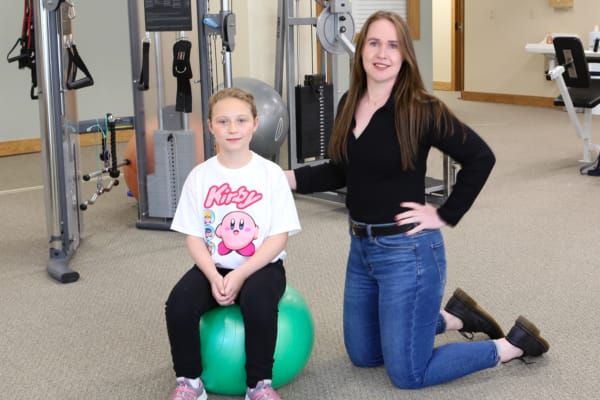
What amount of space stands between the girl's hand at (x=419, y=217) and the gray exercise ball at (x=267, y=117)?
2.68 m

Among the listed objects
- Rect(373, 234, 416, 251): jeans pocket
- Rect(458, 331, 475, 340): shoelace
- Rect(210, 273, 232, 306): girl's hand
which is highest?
Rect(373, 234, 416, 251): jeans pocket

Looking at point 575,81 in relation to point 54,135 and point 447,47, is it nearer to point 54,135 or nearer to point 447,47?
point 54,135

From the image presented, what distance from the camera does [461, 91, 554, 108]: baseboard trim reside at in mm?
9445

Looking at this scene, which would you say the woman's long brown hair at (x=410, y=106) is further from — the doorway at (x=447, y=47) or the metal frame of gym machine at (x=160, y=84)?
the doorway at (x=447, y=47)

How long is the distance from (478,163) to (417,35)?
18.4ft

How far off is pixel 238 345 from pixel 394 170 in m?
0.64

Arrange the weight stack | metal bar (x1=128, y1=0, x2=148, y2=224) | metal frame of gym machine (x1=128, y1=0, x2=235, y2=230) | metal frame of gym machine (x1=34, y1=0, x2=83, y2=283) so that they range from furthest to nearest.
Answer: the weight stack < metal bar (x1=128, y1=0, x2=148, y2=224) < metal frame of gym machine (x1=128, y1=0, x2=235, y2=230) < metal frame of gym machine (x1=34, y1=0, x2=83, y2=283)

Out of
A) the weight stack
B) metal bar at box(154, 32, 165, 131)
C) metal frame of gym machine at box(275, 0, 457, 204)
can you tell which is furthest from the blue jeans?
the weight stack

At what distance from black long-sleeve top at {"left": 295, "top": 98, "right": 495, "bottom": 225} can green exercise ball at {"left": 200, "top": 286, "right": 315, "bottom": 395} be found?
1.10 feet

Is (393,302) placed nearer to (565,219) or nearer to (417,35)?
(565,219)

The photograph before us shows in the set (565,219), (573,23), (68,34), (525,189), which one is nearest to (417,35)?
(573,23)

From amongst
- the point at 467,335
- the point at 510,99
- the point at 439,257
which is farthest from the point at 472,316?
the point at 510,99

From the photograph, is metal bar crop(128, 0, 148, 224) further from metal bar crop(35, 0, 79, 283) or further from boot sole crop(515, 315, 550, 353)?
boot sole crop(515, 315, 550, 353)

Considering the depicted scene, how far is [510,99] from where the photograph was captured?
9.99m
